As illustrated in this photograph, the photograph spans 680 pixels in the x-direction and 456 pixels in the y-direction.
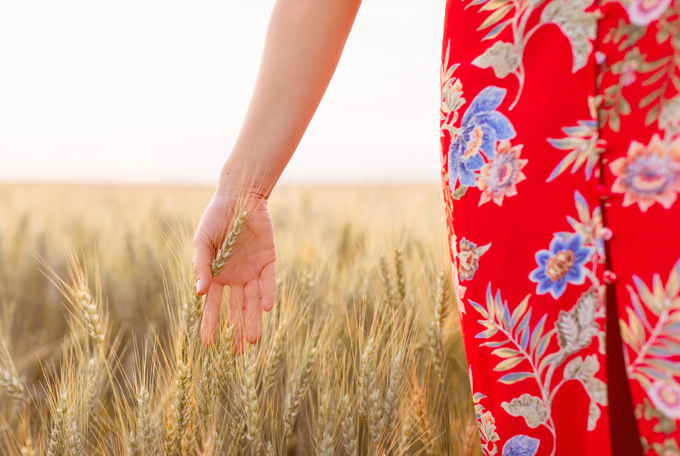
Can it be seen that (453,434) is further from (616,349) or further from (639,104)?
(639,104)

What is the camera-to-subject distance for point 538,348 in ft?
1.58

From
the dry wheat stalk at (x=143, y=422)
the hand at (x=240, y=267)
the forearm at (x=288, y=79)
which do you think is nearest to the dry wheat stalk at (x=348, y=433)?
the hand at (x=240, y=267)

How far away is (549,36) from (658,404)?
0.38 meters

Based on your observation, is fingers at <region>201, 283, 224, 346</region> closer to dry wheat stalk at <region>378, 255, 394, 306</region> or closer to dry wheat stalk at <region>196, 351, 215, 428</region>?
dry wheat stalk at <region>196, 351, 215, 428</region>

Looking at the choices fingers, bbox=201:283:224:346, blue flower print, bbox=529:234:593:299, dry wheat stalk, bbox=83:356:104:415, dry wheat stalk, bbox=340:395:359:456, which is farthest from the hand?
blue flower print, bbox=529:234:593:299

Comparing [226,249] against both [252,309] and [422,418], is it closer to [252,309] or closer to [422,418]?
[252,309]

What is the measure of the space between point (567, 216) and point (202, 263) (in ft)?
1.85

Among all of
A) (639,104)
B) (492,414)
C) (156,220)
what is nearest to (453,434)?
(492,414)

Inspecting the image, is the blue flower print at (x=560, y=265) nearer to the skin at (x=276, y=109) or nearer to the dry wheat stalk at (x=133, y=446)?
the skin at (x=276, y=109)

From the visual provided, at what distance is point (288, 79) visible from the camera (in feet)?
2.29

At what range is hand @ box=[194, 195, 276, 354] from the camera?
767 millimetres

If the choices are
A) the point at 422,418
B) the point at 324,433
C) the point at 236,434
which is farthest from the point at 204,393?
the point at 422,418

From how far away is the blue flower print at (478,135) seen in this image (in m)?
0.48

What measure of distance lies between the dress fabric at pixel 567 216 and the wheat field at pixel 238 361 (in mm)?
456
